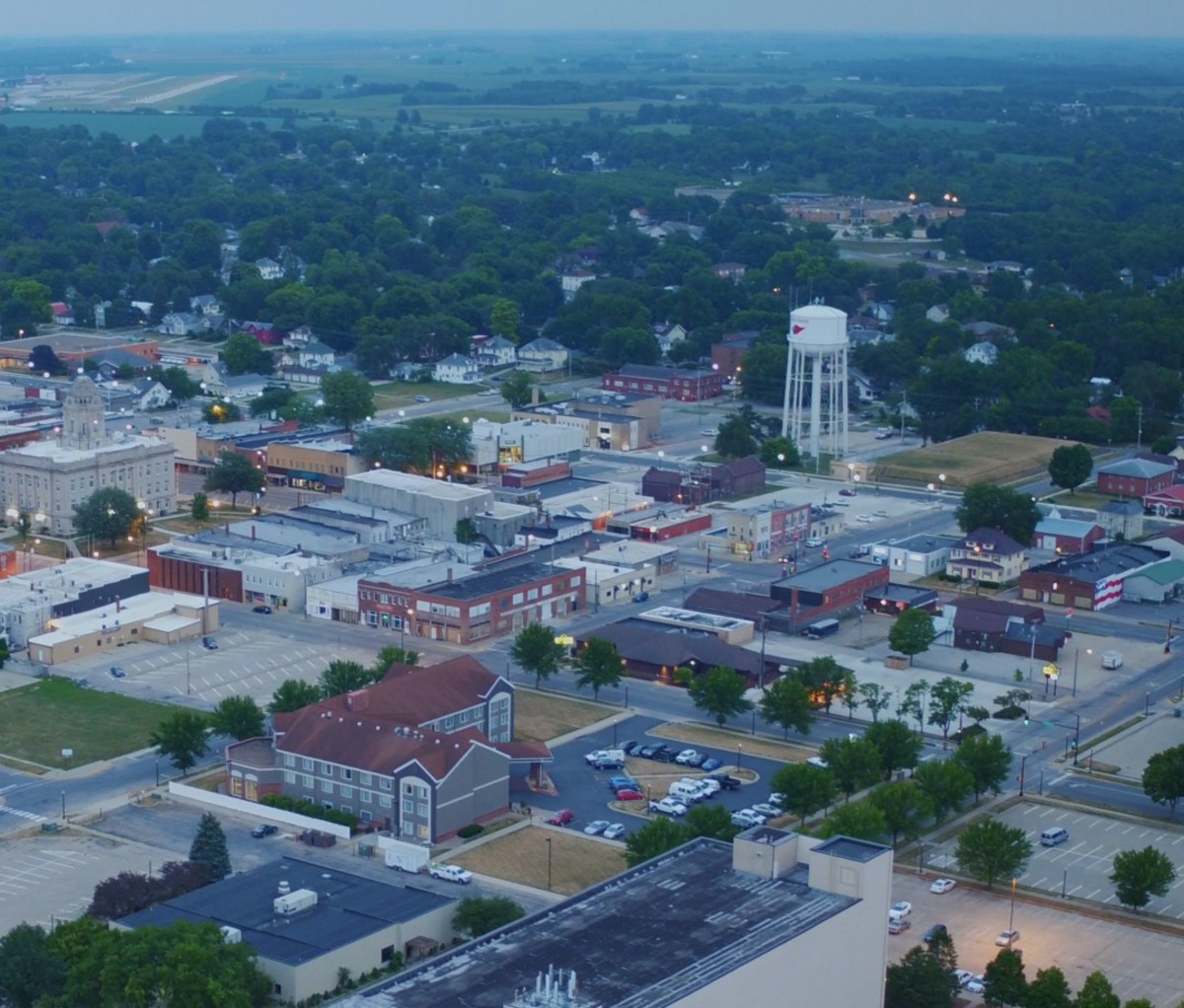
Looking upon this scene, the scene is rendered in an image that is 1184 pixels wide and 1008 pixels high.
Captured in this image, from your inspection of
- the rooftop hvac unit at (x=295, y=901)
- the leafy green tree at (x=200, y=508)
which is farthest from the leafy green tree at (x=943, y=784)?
the leafy green tree at (x=200, y=508)

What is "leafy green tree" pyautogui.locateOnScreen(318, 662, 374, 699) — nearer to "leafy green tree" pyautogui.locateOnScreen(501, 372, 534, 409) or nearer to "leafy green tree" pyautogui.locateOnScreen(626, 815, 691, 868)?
"leafy green tree" pyautogui.locateOnScreen(626, 815, 691, 868)

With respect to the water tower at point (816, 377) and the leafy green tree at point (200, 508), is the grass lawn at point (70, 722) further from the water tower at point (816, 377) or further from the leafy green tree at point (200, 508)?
the water tower at point (816, 377)

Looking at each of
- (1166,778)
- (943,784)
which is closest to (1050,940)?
(943,784)

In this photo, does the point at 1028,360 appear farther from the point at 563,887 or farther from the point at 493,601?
the point at 563,887

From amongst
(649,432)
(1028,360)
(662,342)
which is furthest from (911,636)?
(662,342)

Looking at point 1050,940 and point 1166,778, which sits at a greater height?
point 1166,778

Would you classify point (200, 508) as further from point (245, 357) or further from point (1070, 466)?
point (1070, 466)
